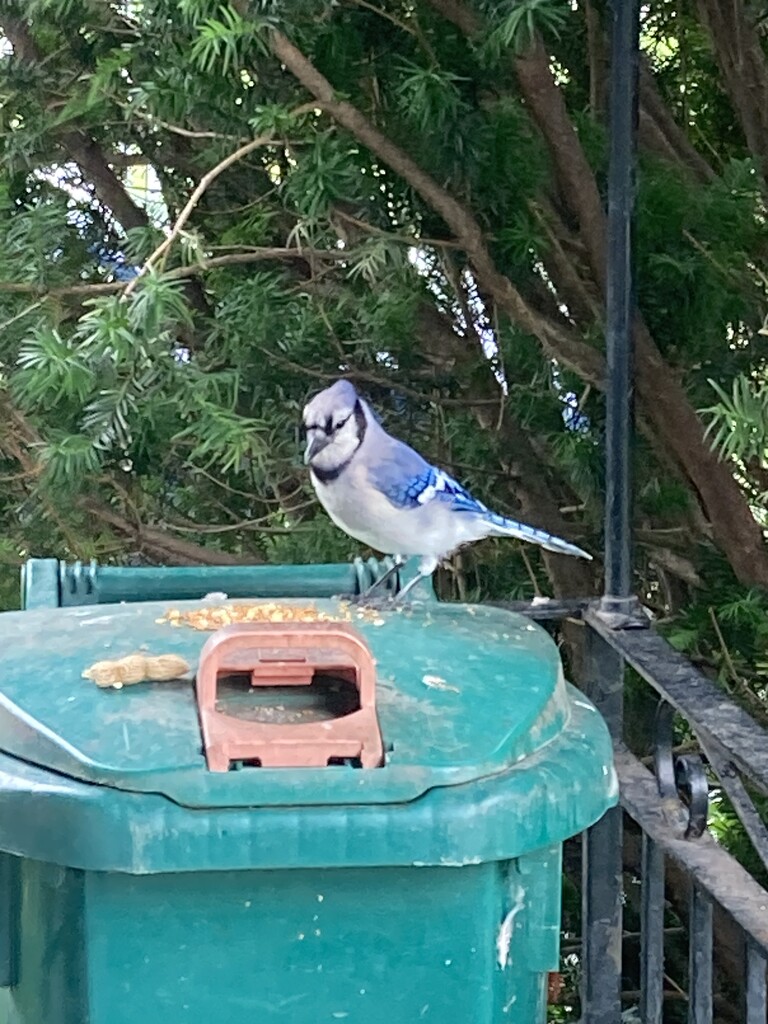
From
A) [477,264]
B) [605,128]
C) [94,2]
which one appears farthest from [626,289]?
[94,2]

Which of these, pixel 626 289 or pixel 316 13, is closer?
pixel 626 289

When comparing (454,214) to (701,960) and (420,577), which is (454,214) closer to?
(420,577)

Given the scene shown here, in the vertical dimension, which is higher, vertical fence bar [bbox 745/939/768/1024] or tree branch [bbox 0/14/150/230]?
tree branch [bbox 0/14/150/230]

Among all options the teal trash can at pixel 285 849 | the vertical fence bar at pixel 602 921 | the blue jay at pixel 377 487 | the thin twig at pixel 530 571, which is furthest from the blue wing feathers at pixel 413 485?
the thin twig at pixel 530 571

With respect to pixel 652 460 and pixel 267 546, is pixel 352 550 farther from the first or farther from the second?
pixel 652 460

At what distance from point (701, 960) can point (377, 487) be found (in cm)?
66

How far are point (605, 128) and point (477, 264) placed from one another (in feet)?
1.24

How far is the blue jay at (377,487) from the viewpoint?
1664mm

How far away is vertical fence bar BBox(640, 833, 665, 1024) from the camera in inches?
53.9

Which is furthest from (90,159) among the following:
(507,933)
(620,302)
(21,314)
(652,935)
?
(507,933)

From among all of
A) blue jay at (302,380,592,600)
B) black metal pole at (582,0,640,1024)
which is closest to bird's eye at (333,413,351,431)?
blue jay at (302,380,592,600)

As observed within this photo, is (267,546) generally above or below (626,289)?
below

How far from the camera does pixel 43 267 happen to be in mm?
2141

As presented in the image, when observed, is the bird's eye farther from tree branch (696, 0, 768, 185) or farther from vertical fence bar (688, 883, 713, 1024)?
tree branch (696, 0, 768, 185)
